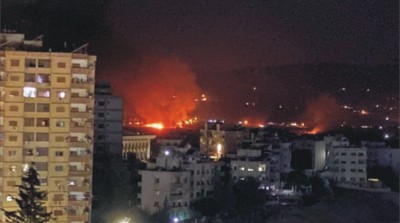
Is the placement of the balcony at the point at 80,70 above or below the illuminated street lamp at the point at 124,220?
above

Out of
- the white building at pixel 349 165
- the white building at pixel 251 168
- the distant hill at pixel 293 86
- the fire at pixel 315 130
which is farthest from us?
the distant hill at pixel 293 86

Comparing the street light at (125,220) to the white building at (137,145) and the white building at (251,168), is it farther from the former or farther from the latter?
the white building at (137,145)

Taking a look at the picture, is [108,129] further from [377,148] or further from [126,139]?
[377,148]

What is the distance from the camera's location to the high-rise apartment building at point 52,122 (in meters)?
6.31

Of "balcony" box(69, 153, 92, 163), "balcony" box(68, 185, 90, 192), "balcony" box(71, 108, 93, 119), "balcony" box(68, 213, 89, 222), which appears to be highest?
"balcony" box(71, 108, 93, 119)

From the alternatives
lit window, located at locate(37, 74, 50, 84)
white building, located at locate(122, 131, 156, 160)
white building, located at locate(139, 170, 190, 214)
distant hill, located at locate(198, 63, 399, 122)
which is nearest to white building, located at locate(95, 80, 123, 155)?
white building, located at locate(122, 131, 156, 160)

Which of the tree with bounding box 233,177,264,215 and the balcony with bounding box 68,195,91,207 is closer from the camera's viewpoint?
the balcony with bounding box 68,195,91,207

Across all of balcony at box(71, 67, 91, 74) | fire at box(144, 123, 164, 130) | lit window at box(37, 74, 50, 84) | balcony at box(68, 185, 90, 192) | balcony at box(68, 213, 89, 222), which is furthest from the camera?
fire at box(144, 123, 164, 130)

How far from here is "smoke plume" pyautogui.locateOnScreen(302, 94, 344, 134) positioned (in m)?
16.6

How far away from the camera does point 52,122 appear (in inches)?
256

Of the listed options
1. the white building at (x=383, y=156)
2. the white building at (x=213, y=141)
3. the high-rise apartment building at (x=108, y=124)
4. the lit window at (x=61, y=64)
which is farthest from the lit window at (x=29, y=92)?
the white building at (x=383, y=156)

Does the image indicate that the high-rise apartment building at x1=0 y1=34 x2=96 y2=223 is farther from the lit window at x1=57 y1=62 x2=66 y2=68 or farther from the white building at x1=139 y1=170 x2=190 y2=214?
the white building at x1=139 y1=170 x2=190 y2=214

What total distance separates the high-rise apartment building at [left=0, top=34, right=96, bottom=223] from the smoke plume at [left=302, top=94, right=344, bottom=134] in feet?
31.4

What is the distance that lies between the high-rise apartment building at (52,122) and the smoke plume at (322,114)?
31.4 feet
